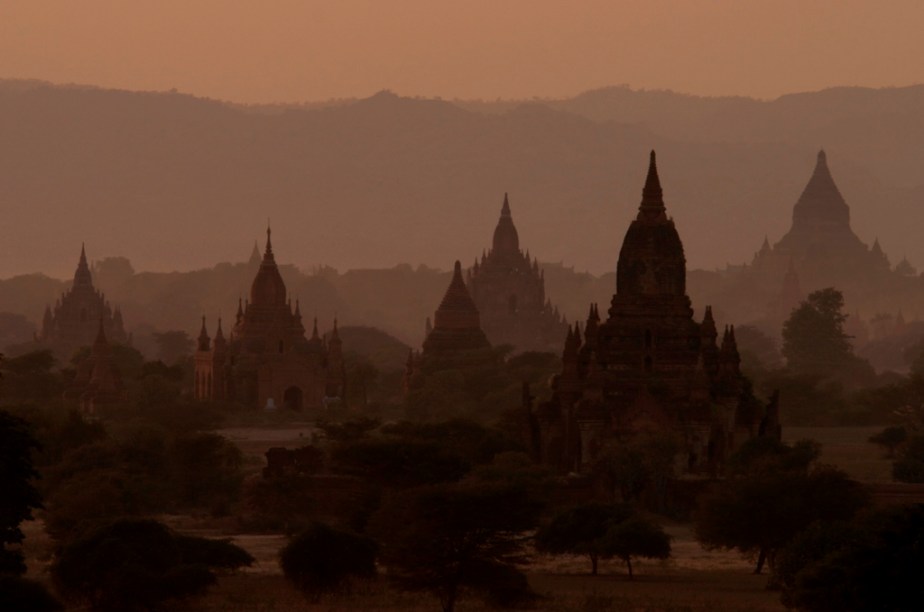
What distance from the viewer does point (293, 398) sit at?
137500 mm

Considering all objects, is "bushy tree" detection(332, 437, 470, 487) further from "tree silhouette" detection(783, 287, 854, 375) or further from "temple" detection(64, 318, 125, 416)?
"tree silhouette" detection(783, 287, 854, 375)

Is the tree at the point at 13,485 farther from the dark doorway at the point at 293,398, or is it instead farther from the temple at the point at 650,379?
the dark doorway at the point at 293,398

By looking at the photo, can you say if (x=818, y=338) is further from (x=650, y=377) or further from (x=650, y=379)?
(x=650, y=379)

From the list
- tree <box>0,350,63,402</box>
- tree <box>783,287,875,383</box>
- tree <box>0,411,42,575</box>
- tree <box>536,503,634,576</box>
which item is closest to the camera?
tree <box>0,411,42,575</box>

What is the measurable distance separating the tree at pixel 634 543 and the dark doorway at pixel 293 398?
241ft

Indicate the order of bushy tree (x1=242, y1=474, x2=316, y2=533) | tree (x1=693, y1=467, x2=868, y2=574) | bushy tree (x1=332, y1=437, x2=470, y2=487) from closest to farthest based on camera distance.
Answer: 1. tree (x1=693, y1=467, x2=868, y2=574)
2. bushy tree (x1=332, y1=437, x2=470, y2=487)
3. bushy tree (x1=242, y1=474, x2=316, y2=533)

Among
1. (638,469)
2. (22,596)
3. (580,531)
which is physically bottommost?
(22,596)

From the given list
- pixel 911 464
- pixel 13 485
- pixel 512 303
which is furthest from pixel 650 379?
pixel 512 303

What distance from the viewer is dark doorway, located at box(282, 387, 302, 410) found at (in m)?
137

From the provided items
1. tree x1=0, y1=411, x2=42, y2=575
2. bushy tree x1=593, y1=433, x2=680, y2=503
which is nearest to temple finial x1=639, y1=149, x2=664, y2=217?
bushy tree x1=593, y1=433, x2=680, y2=503

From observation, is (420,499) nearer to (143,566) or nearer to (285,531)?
(143,566)

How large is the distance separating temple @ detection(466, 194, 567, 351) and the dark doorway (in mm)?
52708

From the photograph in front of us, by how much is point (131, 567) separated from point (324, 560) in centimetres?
457

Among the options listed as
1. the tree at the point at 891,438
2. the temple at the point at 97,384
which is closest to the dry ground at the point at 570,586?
the tree at the point at 891,438
